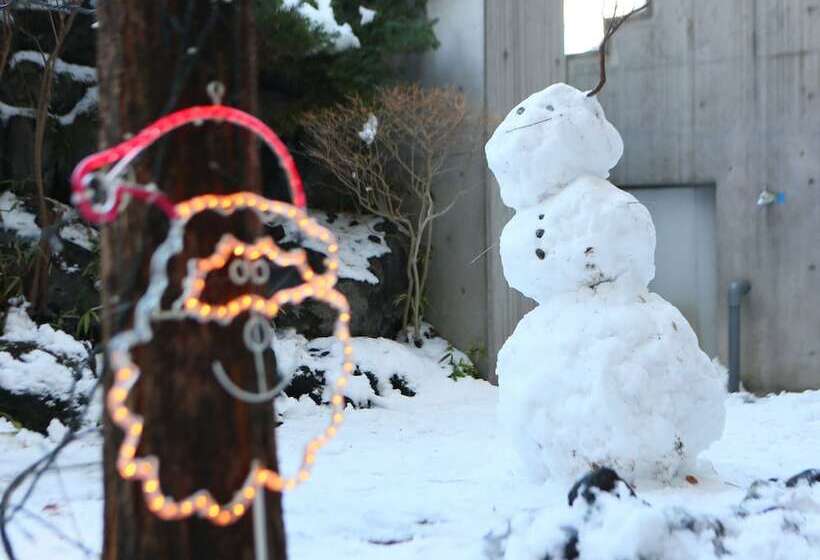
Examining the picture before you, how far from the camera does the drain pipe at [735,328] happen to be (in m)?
8.02

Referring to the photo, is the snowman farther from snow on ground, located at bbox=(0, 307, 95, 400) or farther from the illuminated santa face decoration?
snow on ground, located at bbox=(0, 307, 95, 400)

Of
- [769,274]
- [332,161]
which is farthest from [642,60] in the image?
[332,161]

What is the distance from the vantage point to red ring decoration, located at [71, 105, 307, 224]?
4.79 ft

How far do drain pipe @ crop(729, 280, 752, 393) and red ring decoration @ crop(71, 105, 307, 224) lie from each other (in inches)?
282

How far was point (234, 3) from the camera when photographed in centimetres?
167

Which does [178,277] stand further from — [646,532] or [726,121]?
[726,121]

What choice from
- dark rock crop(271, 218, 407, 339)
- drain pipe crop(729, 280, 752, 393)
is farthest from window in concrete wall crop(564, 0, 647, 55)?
drain pipe crop(729, 280, 752, 393)

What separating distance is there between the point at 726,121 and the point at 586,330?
207 inches

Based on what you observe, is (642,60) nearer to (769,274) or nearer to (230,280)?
(769,274)

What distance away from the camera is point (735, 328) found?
803 cm

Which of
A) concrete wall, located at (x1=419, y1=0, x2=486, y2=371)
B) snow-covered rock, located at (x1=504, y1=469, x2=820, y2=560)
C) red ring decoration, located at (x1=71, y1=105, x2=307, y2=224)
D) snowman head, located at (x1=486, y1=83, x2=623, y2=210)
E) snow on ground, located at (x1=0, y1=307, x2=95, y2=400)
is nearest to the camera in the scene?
red ring decoration, located at (x1=71, y1=105, x2=307, y2=224)

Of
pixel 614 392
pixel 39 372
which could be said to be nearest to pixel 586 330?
pixel 614 392

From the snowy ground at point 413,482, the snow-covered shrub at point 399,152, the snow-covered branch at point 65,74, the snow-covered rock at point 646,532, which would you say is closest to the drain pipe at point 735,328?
the snowy ground at point 413,482

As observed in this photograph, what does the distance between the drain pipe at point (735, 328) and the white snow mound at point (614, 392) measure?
4373mm
